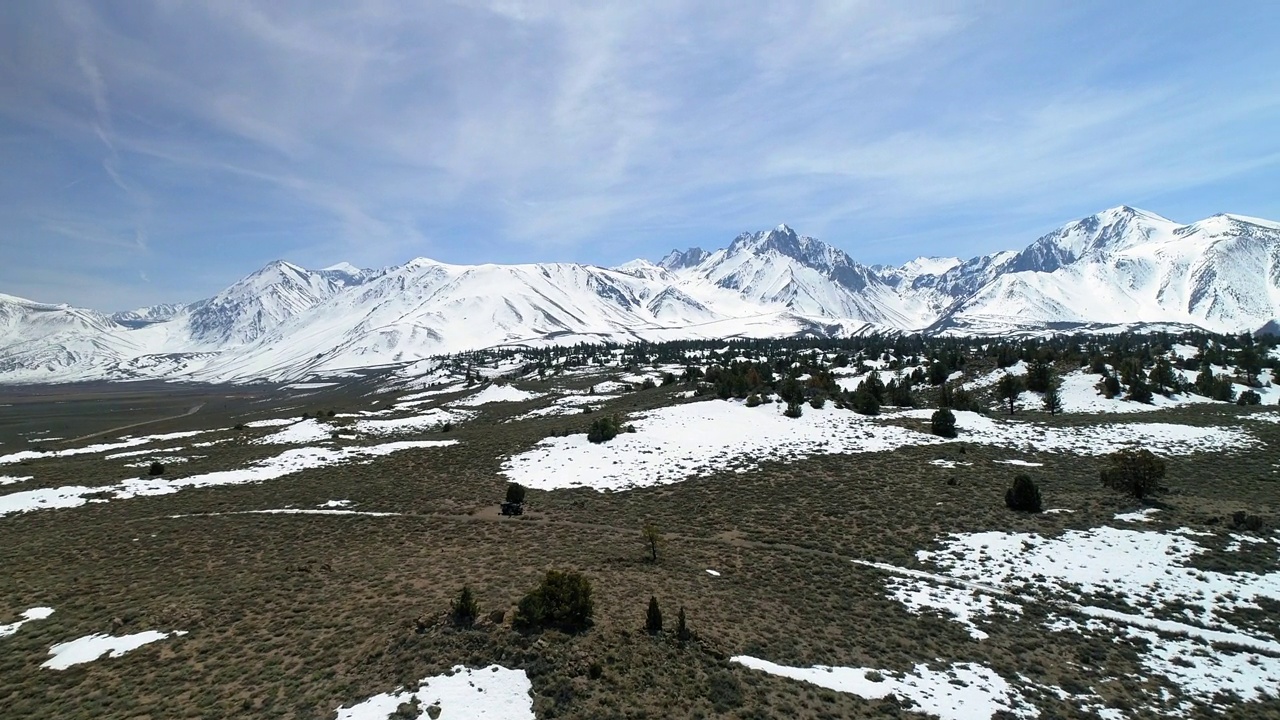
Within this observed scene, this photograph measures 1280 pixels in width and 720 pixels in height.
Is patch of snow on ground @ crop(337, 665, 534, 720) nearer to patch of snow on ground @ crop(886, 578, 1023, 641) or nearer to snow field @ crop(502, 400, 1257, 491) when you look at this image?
patch of snow on ground @ crop(886, 578, 1023, 641)

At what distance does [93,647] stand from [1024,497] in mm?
40441

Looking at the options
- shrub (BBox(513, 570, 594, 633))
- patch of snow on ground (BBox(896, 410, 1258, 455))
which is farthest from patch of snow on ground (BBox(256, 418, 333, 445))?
patch of snow on ground (BBox(896, 410, 1258, 455))

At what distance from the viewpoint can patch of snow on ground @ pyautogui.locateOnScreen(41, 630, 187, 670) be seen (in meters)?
16.6

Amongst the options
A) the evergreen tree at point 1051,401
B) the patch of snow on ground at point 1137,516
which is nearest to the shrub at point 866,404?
the evergreen tree at point 1051,401

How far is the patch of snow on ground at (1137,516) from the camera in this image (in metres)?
27.4

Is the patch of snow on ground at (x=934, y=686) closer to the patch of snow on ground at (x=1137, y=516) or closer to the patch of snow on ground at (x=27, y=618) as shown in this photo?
the patch of snow on ground at (x=1137, y=516)

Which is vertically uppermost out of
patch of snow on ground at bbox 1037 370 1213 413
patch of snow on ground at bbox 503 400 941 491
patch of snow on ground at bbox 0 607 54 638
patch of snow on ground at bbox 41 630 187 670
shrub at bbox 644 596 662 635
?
patch of snow on ground at bbox 0 607 54 638

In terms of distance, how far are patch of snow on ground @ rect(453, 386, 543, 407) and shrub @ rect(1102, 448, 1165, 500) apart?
3554 inches

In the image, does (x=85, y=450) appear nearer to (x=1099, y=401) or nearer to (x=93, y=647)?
(x=93, y=647)

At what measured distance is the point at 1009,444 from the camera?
148 feet

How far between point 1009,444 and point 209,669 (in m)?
52.0

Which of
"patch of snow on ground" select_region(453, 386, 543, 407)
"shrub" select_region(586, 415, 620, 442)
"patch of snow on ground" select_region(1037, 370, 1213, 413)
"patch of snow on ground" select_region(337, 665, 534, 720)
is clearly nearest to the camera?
"patch of snow on ground" select_region(337, 665, 534, 720)

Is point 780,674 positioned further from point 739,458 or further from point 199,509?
point 199,509

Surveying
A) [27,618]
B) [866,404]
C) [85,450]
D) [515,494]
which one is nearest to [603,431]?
[515,494]
